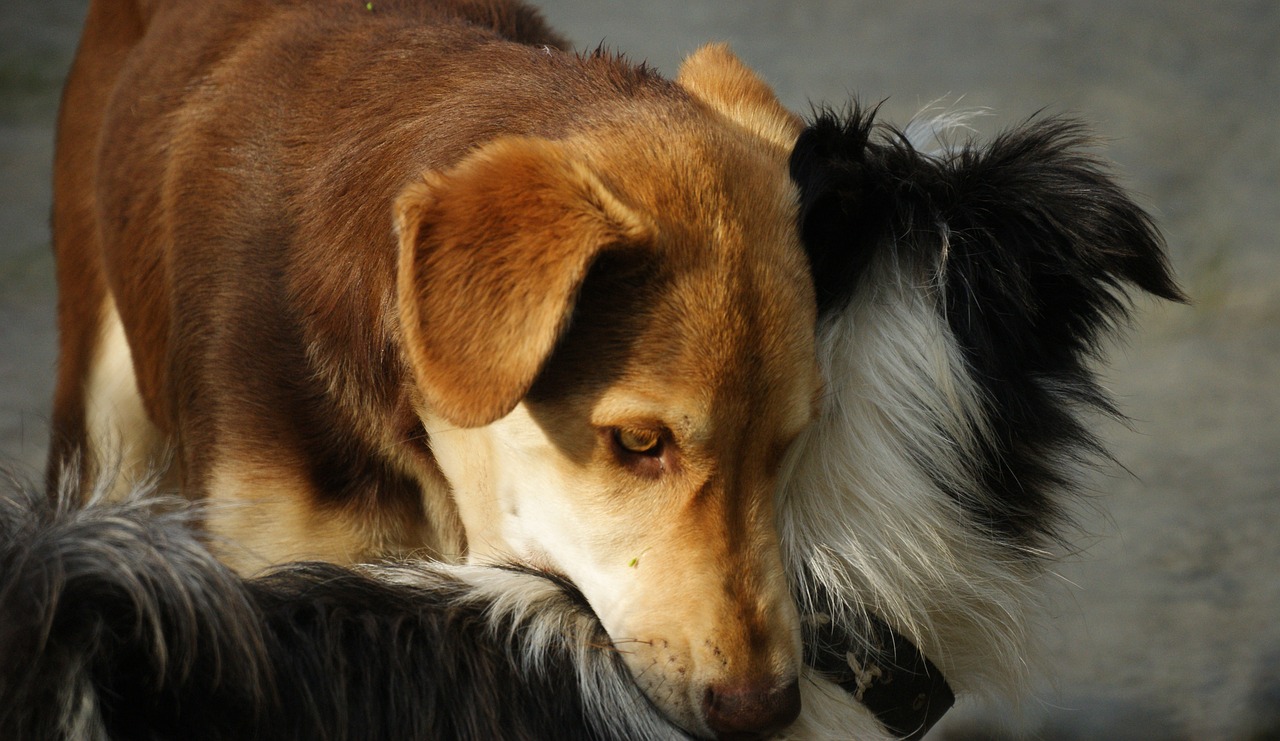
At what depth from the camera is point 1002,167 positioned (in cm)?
209

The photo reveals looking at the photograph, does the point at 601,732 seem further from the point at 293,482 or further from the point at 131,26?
the point at 131,26

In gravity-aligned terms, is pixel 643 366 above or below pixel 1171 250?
below

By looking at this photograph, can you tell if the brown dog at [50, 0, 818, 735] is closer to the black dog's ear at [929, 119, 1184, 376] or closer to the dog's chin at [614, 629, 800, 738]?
the dog's chin at [614, 629, 800, 738]

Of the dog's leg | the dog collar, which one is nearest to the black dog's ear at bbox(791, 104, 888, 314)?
the dog collar

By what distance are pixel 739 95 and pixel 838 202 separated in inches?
16.2

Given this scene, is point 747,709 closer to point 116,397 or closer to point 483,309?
point 483,309

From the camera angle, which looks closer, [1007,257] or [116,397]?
[1007,257]

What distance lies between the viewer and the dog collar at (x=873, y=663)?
6.62ft

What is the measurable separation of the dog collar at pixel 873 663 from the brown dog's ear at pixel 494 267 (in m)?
0.63

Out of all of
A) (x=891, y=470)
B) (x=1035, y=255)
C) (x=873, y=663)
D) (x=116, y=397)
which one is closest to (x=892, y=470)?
(x=891, y=470)

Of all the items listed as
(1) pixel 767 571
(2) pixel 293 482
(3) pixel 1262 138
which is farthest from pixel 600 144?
(3) pixel 1262 138

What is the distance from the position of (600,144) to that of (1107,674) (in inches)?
97.6

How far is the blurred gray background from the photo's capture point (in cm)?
366

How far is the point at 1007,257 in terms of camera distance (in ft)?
6.63
